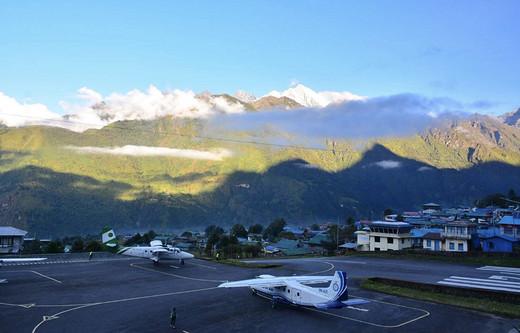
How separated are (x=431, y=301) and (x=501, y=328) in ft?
19.4

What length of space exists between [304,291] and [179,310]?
8283 mm

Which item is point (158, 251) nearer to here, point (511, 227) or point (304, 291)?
point (304, 291)

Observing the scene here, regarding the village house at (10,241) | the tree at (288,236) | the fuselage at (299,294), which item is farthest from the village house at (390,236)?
the tree at (288,236)

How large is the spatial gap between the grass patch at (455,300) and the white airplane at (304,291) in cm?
612

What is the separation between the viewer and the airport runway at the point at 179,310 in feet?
70.0

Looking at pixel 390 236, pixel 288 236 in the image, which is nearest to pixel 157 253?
pixel 390 236

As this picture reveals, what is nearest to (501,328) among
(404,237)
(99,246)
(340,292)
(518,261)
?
(340,292)

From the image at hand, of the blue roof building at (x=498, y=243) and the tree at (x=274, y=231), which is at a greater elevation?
the blue roof building at (x=498, y=243)

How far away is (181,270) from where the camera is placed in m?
39.2

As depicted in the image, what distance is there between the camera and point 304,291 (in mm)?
24672

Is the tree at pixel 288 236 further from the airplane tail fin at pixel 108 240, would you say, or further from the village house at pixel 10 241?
the airplane tail fin at pixel 108 240

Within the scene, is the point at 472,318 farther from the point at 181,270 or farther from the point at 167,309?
the point at 181,270

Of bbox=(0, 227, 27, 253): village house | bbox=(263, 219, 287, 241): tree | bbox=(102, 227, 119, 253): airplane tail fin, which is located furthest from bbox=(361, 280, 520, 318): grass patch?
bbox=(263, 219, 287, 241): tree

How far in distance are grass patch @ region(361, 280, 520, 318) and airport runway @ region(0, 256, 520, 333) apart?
3.29 ft
